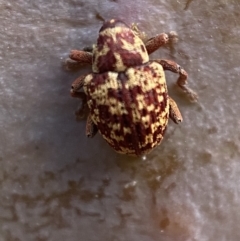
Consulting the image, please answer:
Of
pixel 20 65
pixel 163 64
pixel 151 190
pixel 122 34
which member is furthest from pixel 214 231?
pixel 20 65

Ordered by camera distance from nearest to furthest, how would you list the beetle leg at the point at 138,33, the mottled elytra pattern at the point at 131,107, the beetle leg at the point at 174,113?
the mottled elytra pattern at the point at 131,107, the beetle leg at the point at 174,113, the beetle leg at the point at 138,33

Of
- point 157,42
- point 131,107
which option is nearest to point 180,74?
point 157,42

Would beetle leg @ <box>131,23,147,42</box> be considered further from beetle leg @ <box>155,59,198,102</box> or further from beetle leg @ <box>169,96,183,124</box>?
beetle leg @ <box>169,96,183,124</box>

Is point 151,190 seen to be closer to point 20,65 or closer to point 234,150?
point 234,150

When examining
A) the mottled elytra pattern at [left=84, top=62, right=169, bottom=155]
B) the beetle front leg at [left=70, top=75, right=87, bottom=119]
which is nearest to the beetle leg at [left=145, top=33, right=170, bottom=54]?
the mottled elytra pattern at [left=84, top=62, right=169, bottom=155]

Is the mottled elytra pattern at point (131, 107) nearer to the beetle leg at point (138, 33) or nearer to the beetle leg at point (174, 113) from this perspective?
the beetle leg at point (174, 113)

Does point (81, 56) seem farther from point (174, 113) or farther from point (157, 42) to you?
point (174, 113)

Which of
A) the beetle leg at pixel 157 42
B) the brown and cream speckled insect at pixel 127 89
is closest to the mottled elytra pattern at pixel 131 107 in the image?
the brown and cream speckled insect at pixel 127 89
